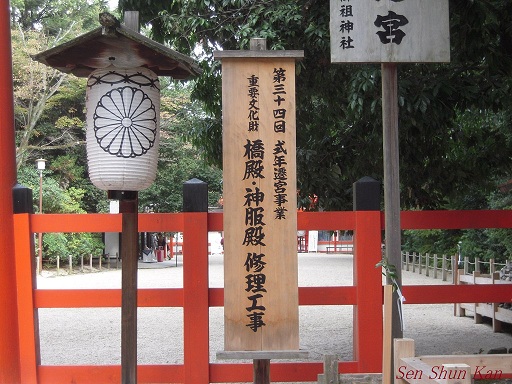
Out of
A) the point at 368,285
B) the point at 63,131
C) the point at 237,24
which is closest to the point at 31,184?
the point at 63,131

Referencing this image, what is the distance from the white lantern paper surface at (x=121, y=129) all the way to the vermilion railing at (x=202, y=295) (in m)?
1.24

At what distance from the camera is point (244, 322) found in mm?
5039

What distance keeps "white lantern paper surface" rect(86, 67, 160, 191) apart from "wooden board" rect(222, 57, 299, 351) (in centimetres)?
62

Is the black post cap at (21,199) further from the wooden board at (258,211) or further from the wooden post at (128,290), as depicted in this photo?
the wooden board at (258,211)

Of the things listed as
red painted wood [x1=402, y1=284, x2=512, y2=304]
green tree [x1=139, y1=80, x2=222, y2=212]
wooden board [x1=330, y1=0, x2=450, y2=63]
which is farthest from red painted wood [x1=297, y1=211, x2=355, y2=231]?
green tree [x1=139, y1=80, x2=222, y2=212]

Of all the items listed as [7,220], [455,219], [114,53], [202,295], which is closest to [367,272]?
[455,219]

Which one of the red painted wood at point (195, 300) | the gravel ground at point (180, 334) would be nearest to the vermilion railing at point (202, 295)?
the red painted wood at point (195, 300)

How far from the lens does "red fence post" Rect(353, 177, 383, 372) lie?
6027 millimetres

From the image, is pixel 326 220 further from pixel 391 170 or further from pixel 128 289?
pixel 128 289

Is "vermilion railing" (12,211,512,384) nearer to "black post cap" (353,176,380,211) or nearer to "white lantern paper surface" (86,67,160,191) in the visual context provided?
"black post cap" (353,176,380,211)

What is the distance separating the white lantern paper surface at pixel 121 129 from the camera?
4.76 m

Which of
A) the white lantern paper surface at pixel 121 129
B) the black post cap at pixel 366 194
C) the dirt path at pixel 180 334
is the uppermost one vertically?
the white lantern paper surface at pixel 121 129

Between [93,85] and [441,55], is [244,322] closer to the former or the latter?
[93,85]

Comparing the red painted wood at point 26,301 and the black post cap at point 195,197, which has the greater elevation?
the black post cap at point 195,197
